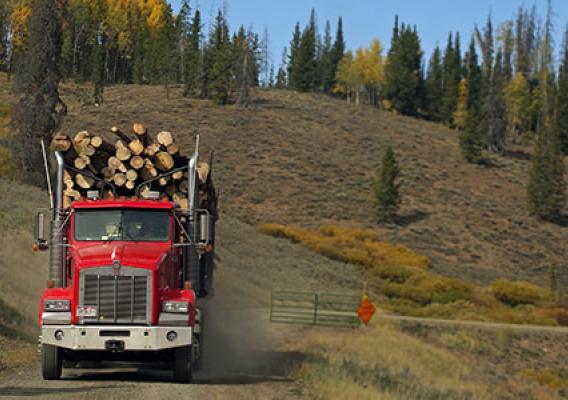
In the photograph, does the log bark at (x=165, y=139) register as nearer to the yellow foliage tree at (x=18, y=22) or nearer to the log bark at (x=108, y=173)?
the log bark at (x=108, y=173)

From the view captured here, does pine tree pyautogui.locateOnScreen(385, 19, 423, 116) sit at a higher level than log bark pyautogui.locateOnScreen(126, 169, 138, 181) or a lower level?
higher

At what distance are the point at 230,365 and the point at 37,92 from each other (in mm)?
31289

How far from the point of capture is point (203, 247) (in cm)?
1583

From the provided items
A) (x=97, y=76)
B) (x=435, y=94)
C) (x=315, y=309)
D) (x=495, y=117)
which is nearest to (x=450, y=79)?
(x=435, y=94)

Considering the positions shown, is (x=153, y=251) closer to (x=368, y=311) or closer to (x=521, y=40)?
(x=368, y=311)

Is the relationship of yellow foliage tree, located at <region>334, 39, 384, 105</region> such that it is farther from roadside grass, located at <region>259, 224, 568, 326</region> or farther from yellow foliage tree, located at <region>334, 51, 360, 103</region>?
roadside grass, located at <region>259, 224, 568, 326</region>

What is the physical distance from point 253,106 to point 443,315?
6528 centimetres

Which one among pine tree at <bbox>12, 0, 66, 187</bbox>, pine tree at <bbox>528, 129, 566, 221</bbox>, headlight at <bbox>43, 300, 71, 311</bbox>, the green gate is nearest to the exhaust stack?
headlight at <bbox>43, 300, 71, 311</bbox>

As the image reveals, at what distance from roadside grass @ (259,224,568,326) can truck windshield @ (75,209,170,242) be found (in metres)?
29.7

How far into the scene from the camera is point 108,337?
14492mm

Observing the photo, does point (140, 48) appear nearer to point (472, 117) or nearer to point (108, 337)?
point (472, 117)

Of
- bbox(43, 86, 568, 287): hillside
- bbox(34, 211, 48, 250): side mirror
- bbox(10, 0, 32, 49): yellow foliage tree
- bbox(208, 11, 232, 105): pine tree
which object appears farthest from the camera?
bbox(10, 0, 32, 49): yellow foliage tree

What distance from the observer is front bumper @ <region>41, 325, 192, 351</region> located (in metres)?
14.5

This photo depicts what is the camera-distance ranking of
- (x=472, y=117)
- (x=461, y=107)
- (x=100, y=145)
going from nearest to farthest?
(x=100, y=145) → (x=472, y=117) → (x=461, y=107)
